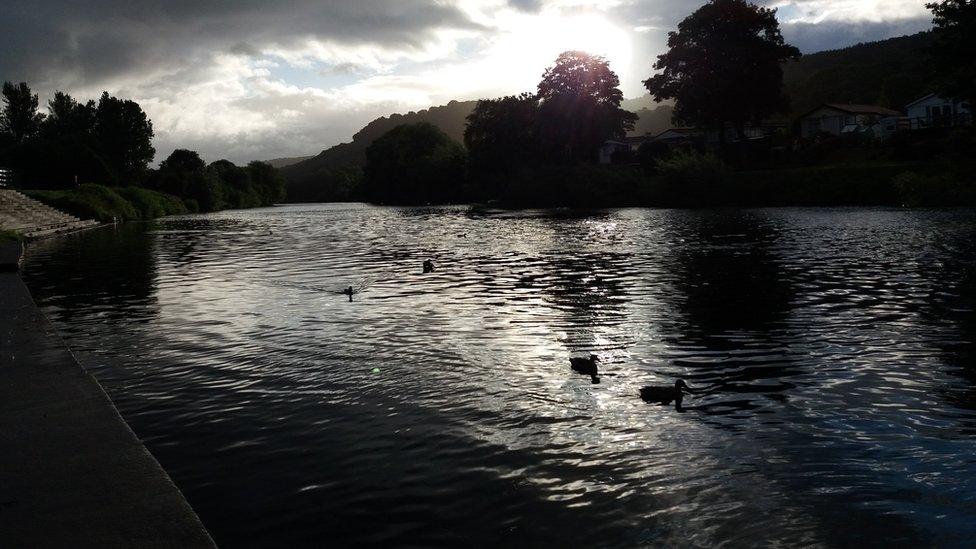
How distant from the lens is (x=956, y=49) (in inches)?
2402

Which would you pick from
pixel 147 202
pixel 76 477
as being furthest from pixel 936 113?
pixel 76 477

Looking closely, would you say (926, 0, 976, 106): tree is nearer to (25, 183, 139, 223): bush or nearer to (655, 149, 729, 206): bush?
(655, 149, 729, 206): bush

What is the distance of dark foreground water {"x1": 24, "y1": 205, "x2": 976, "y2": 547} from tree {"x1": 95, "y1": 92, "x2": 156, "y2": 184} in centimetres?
14029

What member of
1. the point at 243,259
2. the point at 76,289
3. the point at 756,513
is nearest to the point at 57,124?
the point at 243,259

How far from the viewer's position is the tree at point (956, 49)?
60188mm

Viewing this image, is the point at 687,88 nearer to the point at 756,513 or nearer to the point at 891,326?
the point at 891,326

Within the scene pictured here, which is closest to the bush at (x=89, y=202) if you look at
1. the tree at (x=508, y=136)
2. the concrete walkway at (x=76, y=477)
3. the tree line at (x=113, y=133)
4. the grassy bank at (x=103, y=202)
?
the grassy bank at (x=103, y=202)

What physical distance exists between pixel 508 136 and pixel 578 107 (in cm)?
1914

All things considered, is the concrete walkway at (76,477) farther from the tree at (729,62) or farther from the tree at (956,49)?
the tree at (729,62)

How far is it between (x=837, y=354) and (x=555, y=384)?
640cm

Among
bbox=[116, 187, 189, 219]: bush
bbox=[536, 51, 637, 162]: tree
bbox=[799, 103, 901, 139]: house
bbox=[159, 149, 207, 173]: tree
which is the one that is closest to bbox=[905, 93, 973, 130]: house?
bbox=[799, 103, 901, 139]: house

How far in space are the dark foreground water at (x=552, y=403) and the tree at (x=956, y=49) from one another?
1621 inches

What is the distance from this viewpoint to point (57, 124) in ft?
513

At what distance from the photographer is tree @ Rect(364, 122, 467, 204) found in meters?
168
